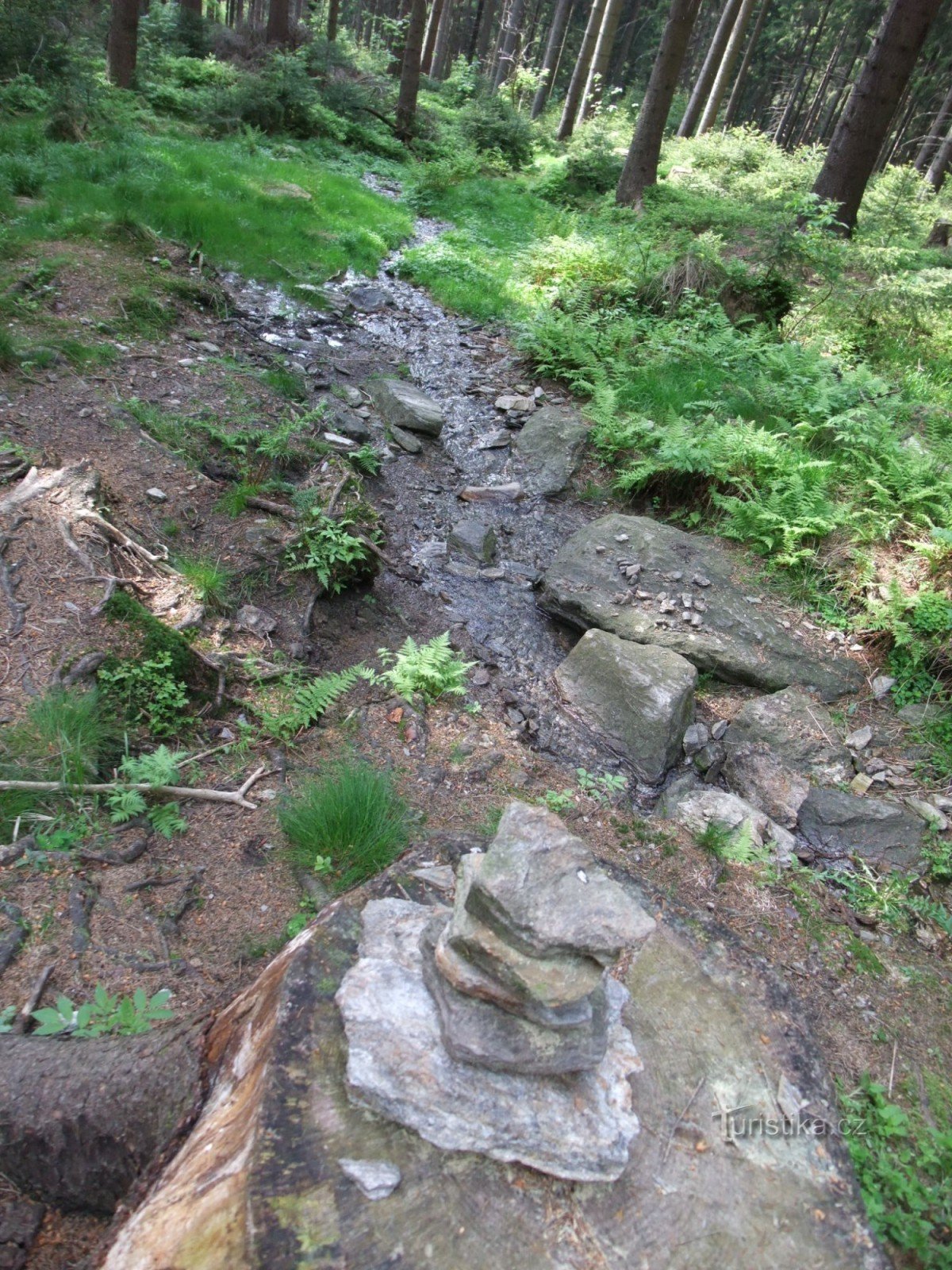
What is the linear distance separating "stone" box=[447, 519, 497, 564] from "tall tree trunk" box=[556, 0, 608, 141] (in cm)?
2306

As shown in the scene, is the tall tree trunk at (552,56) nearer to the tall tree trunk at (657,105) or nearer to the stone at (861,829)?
the tall tree trunk at (657,105)

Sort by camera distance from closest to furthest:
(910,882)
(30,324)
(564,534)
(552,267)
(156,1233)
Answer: (156,1233) → (910,882) → (30,324) → (564,534) → (552,267)

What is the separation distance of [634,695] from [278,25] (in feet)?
78.5

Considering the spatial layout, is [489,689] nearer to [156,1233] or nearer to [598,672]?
[598,672]

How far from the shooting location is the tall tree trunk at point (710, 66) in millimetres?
22000

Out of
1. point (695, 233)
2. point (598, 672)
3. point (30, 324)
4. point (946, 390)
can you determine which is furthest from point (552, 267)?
point (598, 672)

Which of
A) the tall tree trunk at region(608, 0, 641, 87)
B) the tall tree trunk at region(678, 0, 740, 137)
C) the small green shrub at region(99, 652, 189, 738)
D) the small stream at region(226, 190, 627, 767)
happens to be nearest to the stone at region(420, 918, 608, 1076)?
the small green shrub at region(99, 652, 189, 738)

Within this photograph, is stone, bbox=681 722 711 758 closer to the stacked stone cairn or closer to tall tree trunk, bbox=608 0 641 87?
the stacked stone cairn

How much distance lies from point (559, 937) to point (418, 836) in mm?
1680

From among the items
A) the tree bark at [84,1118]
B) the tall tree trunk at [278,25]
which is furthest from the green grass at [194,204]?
the tall tree trunk at [278,25]

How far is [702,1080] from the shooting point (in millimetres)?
2406

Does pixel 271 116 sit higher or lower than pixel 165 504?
higher

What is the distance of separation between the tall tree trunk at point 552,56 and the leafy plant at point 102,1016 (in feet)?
100

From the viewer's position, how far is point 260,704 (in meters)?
4.32
